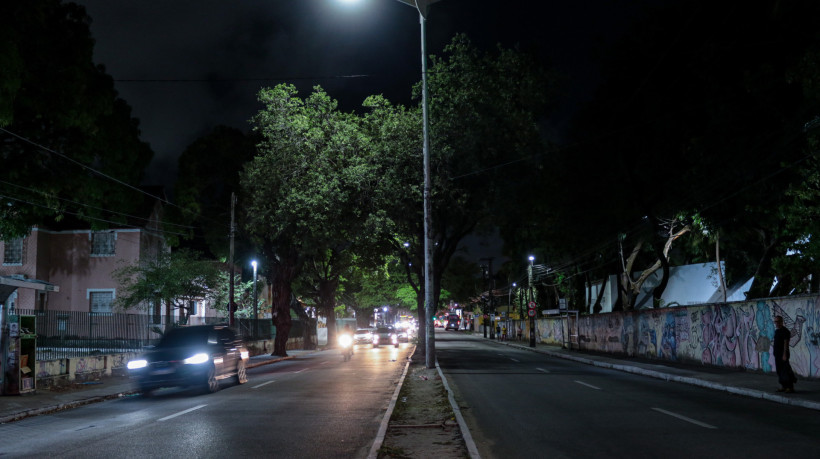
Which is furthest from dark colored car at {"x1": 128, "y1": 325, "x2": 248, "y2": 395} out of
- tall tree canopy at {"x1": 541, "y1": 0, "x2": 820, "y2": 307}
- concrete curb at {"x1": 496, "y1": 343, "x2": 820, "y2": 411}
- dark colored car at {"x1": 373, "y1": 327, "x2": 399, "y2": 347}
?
dark colored car at {"x1": 373, "y1": 327, "x2": 399, "y2": 347}

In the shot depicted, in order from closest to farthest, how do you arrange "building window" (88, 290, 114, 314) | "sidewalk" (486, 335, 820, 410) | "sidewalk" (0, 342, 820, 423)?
"sidewalk" (0, 342, 820, 423), "sidewalk" (486, 335, 820, 410), "building window" (88, 290, 114, 314)

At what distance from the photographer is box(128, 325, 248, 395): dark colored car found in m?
16.9

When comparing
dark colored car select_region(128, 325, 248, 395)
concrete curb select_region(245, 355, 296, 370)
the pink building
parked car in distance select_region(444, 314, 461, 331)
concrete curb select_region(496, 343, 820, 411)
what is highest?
the pink building

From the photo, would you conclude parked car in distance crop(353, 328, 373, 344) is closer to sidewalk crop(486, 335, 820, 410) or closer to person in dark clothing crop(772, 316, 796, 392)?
sidewalk crop(486, 335, 820, 410)

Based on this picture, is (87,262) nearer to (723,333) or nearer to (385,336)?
(385,336)

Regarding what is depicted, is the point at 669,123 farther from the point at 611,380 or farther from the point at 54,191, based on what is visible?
the point at 54,191

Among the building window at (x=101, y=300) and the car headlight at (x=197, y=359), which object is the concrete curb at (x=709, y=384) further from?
the building window at (x=101, y=300)

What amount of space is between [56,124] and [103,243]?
16619 millimetres

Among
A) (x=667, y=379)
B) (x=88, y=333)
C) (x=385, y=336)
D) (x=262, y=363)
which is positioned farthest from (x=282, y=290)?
(x=667, y=379)

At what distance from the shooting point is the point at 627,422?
1106 cm

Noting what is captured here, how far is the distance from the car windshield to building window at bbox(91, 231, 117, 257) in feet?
76.8

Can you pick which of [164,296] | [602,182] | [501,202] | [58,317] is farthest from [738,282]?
[58,317]

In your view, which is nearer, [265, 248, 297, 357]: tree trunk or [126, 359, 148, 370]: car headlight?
[126, 359, 148, 370]: car headlight

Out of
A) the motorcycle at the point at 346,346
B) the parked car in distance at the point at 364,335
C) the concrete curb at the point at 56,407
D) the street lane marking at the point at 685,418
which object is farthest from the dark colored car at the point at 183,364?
the parked car in distance at the point at 364,335
